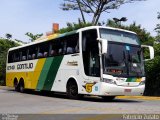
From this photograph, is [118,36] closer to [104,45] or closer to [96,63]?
[96,63]

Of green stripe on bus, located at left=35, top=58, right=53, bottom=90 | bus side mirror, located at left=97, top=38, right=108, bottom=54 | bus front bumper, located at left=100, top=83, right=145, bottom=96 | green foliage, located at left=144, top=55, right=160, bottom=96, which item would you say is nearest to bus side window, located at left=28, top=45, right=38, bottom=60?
green stripe on bus, located at left=35, top=58, right=53, bottom=90

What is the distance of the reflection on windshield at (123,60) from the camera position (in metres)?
17.7

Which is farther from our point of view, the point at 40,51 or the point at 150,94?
the point at 150,94

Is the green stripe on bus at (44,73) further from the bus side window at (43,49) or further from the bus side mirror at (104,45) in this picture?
the bus side mirror at (104,45)

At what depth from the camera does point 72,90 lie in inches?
786

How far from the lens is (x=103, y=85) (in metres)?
17.6

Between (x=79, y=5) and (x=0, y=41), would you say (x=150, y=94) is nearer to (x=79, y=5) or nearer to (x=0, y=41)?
(x=79, y=5)

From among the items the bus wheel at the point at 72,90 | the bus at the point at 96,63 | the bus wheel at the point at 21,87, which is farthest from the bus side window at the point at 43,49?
the bus wheel at the point at 21,87

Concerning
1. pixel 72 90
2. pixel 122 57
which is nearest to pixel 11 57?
pixel 72 90

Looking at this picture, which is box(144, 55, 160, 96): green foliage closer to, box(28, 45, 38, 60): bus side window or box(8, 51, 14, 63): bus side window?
box(28, 45, 38, 60): bus side window

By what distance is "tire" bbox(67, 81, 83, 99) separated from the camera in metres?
19.6

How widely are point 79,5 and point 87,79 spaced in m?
22.9

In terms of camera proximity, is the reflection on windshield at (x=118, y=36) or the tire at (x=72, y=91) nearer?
the reflection on windshield at (x=118, y=36)

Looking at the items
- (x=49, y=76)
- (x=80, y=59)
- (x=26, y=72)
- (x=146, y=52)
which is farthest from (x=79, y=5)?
(x=80, y=59)
